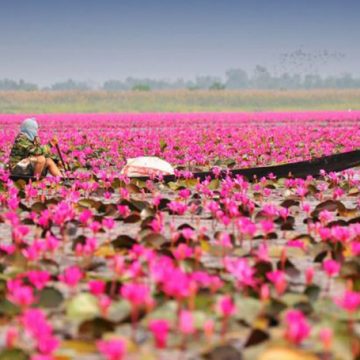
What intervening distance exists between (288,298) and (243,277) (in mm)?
284

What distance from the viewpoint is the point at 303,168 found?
39.6 ft

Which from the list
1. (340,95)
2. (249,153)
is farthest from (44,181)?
(340,95)

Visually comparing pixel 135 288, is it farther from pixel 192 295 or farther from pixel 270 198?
pixel 270 198

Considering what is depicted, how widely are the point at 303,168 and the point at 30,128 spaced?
14.0ft

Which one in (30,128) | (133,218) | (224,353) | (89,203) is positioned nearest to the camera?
(224,353)

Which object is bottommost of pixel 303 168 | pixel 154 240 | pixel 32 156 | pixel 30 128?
Answer: pixel 303 168

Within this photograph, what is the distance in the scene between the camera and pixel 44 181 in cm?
1054

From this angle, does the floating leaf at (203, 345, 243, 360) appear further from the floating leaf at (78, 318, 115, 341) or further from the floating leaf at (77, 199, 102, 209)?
the floating leaf at (77, 199, 102, 209)

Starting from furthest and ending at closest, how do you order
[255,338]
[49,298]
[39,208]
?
[39,208] < [49,298] < [255,338]

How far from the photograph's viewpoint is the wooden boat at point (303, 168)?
38.3ft

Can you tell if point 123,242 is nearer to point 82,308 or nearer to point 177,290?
point 82,308

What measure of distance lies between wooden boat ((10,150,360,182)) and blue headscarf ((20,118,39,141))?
8.26 ft

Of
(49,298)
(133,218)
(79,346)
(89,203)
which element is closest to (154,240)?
(133,218)

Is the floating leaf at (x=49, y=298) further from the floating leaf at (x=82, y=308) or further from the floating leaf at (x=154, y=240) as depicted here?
the floating leaf at (x=154, y=240)
